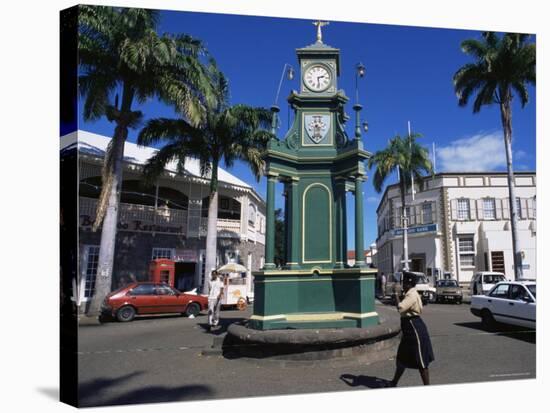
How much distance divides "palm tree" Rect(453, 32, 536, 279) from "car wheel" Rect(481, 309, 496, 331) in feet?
4.03

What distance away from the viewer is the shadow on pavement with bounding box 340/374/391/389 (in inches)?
233

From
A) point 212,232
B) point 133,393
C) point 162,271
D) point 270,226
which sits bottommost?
point 133,393

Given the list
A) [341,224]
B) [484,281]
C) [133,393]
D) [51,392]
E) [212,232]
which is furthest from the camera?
[484,281]

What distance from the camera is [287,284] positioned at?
7.34 m

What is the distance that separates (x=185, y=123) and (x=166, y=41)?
1.32m

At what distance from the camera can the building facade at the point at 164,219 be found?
18.5 ft

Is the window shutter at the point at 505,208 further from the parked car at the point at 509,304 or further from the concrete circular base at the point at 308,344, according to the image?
the concrete circular base at the point at 308,344

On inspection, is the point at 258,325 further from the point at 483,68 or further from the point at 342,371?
the point at 483,68

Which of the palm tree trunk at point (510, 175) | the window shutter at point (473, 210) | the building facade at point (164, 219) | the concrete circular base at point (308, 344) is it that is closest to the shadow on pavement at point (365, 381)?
the concrete circular base at point (308, 344)

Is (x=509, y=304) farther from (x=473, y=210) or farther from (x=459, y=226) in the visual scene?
(x=473, y=210)

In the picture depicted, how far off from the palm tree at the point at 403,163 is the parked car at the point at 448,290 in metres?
1.19

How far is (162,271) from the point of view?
6547mm

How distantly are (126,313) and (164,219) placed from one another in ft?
5.18

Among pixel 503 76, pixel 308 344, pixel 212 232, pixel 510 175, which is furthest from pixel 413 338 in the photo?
pixel 503 76
